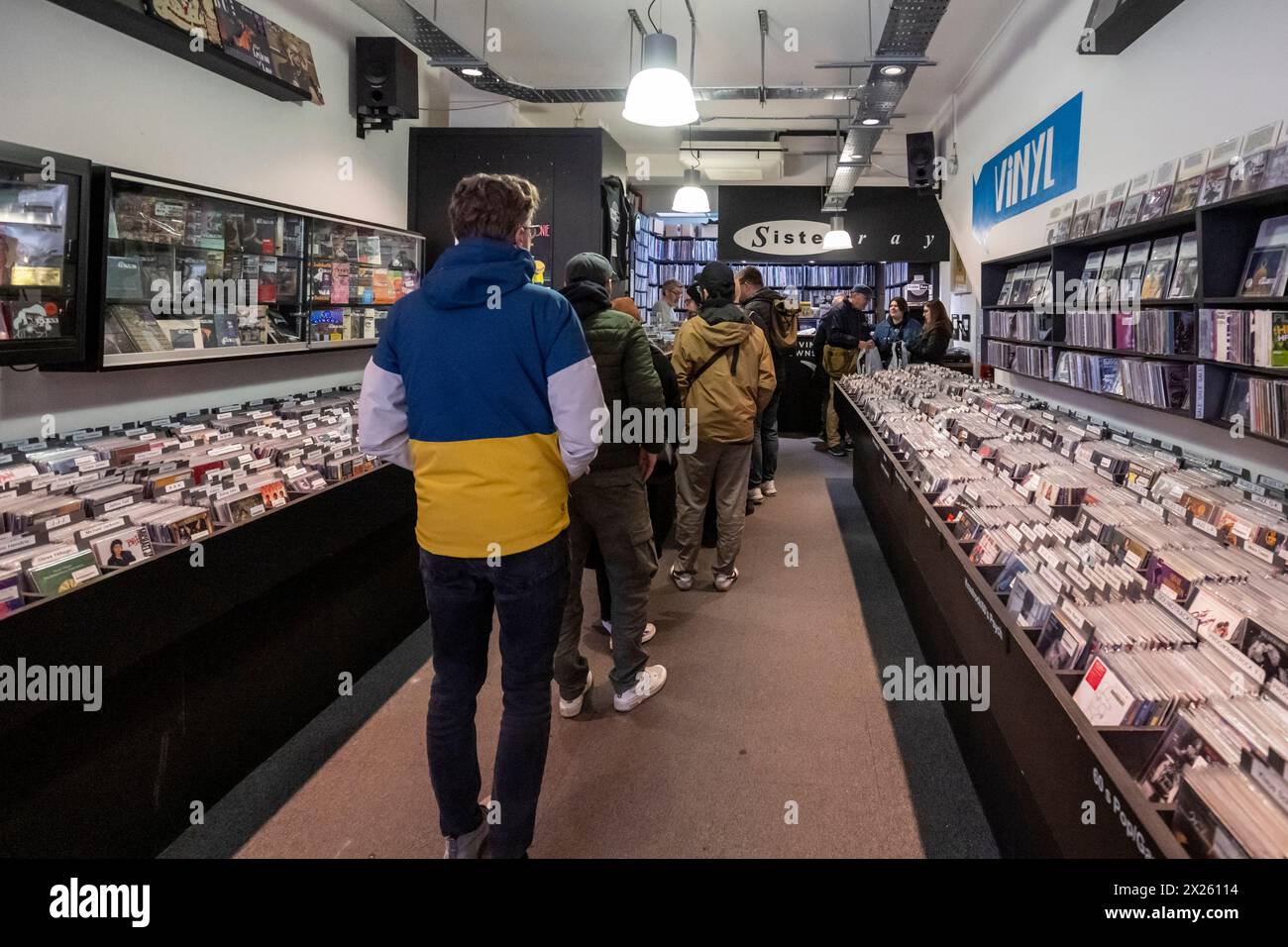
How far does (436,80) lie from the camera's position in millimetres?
6422

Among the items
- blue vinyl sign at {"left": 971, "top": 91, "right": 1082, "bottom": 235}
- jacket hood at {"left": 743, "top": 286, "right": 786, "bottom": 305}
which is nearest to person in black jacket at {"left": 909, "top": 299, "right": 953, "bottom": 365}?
blue vinyl sign at {"left": 971, "top": 91, "right": 1082, "bottom": 235}

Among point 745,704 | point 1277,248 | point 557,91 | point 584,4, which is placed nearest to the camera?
point 1277,248

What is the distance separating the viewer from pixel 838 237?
400 inches

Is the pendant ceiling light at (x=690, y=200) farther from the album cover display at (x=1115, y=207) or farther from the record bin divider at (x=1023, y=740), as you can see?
the record bin divider at (x=1023, y=740)

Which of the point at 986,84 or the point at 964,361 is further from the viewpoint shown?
the point at 964,361

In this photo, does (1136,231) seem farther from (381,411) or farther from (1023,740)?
(381,411)

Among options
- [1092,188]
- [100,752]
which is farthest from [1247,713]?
[1092,188]

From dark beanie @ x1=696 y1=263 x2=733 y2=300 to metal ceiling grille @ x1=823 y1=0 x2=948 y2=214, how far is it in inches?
73.0

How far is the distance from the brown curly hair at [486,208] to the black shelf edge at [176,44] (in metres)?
2.06

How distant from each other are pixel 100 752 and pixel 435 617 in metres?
0.91

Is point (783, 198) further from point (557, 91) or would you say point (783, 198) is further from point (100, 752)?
point (100, 752)

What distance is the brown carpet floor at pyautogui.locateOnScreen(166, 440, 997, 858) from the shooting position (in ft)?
7.19

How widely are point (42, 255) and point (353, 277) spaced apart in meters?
2.32

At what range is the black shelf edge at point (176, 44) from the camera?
9.40 feet
